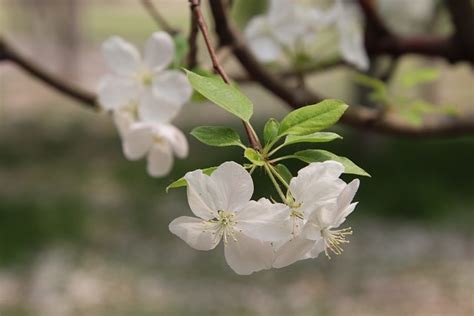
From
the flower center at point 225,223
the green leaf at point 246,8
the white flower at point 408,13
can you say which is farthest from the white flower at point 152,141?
the white flower at point 408,13

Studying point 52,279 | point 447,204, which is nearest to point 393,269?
point 447,204

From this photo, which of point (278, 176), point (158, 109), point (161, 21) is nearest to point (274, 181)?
point (278, 176)

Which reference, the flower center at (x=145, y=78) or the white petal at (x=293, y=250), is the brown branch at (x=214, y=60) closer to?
the white petal at (x=293, y=250)

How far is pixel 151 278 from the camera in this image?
332 cm

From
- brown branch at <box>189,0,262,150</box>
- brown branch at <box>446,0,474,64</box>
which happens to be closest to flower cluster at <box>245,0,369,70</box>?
brown branch at <box>446,0,474,64</box>

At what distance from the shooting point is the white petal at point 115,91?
2.01 feet

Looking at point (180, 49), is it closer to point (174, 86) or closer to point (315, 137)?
point (174, 86)

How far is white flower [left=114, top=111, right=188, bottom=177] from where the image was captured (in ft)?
1.94

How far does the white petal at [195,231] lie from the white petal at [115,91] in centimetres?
26

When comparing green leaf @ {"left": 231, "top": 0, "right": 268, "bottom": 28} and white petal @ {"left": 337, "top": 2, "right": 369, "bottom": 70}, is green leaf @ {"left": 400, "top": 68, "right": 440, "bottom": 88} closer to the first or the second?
white petal @ {"left": 337, "top": 2, "right": 369, "bottom": 70}

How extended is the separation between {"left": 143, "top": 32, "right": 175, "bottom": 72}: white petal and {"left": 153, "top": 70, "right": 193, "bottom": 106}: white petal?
20 mm

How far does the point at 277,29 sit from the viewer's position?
2.79 ft

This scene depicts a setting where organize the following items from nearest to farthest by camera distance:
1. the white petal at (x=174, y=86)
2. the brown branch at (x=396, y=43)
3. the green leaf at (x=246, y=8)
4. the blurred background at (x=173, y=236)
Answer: the white petal at (x=174, y=86) < the brown branch at (x=396, y=43) < the green leaf at (x=246, y=8) < the blurred background at (x=173, y=236)

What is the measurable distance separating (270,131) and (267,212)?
6 cm
